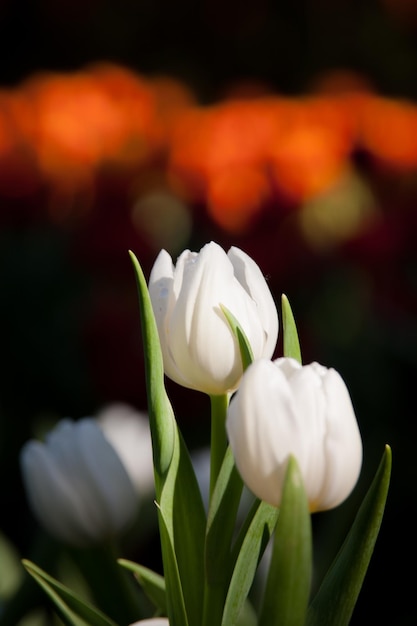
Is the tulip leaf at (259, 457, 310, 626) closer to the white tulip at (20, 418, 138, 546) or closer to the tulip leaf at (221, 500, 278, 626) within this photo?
the tulip leaf at (221, 500, 278, 626)

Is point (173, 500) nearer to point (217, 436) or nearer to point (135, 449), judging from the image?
point (217, 436)

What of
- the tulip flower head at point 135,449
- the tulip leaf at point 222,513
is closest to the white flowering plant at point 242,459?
the tulip leaf at point 222,513

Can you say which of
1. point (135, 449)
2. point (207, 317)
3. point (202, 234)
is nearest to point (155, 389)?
point (207, 317)

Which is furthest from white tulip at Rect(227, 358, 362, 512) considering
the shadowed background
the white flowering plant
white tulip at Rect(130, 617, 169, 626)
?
the shadowed background

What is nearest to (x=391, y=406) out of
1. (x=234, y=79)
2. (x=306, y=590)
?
(x=306, y=590)

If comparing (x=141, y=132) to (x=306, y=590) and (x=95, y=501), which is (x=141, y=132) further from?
(x=306, y=590)

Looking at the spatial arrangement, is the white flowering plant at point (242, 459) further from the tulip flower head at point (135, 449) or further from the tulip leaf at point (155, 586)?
the tulip flower head at point (135, 449)
